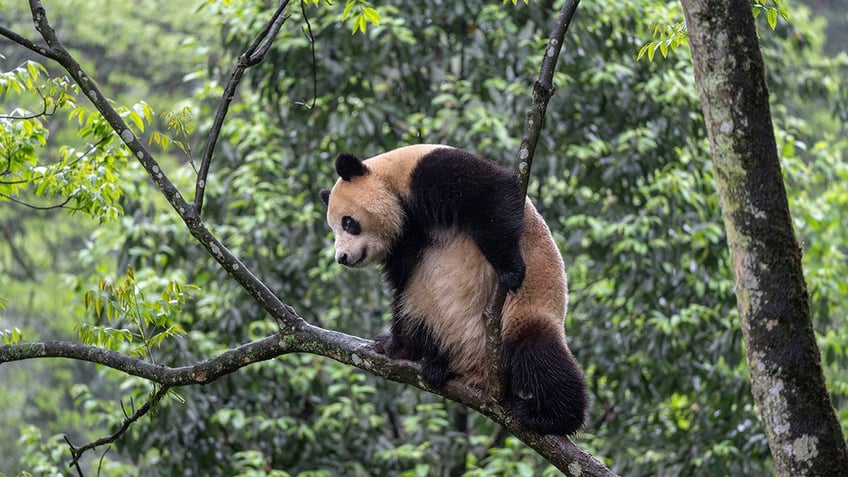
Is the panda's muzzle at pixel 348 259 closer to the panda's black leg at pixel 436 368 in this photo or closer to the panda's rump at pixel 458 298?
the panda's rump at pixel 458 298

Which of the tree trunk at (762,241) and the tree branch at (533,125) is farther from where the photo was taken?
the tree branch at (533,125)

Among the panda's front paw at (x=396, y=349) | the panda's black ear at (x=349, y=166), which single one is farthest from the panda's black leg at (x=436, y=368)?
the panda's black ear at (x=349, y=166)

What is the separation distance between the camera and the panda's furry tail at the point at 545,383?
338 cm

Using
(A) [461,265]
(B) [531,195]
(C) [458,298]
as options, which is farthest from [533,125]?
(B) [531,195]

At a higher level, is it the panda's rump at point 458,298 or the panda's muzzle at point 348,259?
the panda's muzzle at point 348,259

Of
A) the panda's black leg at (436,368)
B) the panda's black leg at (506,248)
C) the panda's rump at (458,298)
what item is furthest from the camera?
the panda's rump at (458,298)

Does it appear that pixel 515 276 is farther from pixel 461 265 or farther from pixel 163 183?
pixel 163 183

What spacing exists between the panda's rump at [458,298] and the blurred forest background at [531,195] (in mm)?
2651

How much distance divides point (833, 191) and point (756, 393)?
5.64 meters

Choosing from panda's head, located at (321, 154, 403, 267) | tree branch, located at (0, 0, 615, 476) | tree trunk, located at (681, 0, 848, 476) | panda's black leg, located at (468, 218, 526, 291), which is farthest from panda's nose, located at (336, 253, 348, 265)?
tree trunk, located at (681, 0, 848, 476)

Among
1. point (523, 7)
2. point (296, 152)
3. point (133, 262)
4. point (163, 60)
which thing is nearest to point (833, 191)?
point (523, 7)

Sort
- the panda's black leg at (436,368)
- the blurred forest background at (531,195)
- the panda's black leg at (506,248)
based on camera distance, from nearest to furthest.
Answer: the panda's black leg at (506,248) → the panda's black leg at (436,368) → the blurred forest background at (531,195)

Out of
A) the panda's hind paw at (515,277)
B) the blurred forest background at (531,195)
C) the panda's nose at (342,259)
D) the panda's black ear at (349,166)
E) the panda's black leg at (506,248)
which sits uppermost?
the panda's black ear at (349,166)

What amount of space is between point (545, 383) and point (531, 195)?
12.9 ft
